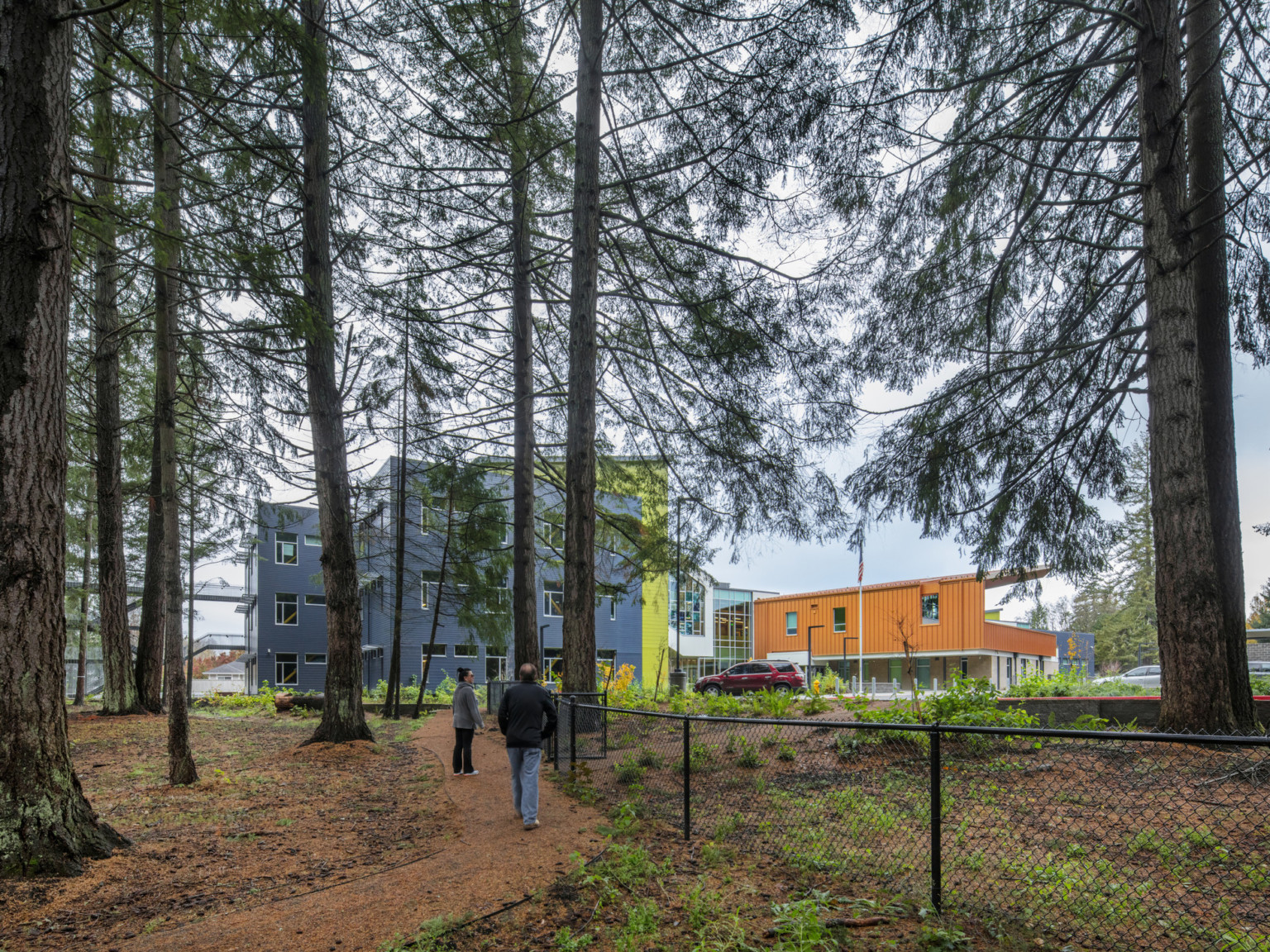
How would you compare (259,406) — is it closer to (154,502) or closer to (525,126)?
(154,502)

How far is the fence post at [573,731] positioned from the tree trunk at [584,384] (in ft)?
4.40

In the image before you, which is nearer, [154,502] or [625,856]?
[625,856]

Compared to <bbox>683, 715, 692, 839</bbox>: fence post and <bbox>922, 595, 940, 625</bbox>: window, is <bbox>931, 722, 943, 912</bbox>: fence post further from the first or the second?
<bbox>922, 595, 940, 625</bbox>: window

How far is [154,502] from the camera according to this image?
13445 millimetres

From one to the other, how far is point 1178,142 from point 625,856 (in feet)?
32.9

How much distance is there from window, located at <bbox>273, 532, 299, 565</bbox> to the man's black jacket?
3399cm

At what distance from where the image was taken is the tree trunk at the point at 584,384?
11.0 meters

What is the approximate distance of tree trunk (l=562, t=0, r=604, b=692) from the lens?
11.0 meters

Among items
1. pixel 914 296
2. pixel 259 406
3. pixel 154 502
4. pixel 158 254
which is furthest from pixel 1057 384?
pixel 154 502

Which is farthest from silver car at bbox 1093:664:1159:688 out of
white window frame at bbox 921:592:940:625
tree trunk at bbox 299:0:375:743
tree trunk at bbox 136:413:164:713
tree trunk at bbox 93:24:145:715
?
tree trunk at bbox 93:24:145:715

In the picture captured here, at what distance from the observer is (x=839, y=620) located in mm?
43500

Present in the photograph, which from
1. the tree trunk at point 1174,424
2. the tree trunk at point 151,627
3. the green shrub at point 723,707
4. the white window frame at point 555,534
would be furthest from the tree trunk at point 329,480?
the tree trunk at point 1174,424

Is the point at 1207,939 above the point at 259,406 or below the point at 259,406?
below

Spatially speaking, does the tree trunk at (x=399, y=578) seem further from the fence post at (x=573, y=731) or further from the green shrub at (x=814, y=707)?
the green shrub at (x=814, y=707)
